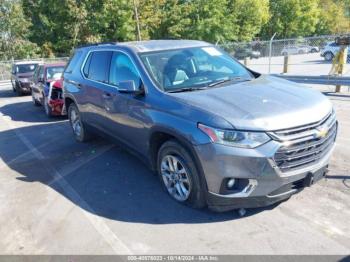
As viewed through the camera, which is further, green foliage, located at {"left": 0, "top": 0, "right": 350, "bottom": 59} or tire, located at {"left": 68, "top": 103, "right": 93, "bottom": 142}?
green foliage, located at {"left": 0, "top": 0, "right": 350, "bottom": 59}

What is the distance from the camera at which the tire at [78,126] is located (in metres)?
7.02

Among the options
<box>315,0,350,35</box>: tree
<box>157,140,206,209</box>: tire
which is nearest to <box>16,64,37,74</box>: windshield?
<box>157,140,206,209</box>: tire

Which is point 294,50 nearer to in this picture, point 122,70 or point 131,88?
point 122,70

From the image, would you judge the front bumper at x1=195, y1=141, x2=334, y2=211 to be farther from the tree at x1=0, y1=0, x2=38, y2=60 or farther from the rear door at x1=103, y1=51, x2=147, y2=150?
the tree at x1=0, y1=0, x2=38, y2=60

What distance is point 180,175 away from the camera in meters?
4.14

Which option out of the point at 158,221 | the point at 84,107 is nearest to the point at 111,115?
the point at 84,107

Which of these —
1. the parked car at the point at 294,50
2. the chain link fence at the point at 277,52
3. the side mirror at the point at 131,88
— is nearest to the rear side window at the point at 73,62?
the side mirror at the point at 131,88

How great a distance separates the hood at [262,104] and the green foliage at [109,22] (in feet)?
99.2

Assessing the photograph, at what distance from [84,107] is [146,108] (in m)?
2.53

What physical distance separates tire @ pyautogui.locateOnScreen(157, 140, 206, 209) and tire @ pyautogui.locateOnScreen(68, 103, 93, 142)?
297 centimetres

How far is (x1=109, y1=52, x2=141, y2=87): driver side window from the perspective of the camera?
476cm

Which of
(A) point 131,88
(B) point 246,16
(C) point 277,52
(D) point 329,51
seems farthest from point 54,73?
(B) point 246,16

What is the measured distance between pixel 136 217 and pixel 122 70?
2145mm

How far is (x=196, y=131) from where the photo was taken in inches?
144
